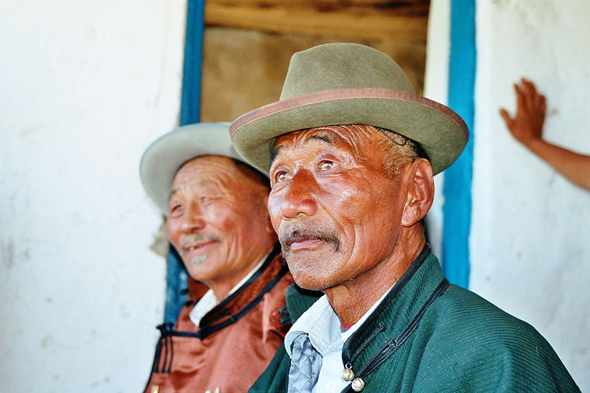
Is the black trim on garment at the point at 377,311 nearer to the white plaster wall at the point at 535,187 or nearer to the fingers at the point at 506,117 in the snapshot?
the white plaster wall at the point at 535,187

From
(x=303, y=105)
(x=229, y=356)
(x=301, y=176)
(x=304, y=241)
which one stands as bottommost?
(x=229, y=356)

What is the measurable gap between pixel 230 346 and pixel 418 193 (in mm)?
1169

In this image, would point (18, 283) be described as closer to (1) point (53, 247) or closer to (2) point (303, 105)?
(1) point (53, 247)

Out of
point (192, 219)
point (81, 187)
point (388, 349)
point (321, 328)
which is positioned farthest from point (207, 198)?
point (388, 349)

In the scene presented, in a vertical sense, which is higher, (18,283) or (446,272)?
(446,272)

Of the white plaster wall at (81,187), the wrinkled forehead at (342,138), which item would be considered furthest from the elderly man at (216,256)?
the wrinkled forehead at (342,138)

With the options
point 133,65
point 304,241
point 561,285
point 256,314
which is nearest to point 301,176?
point 304,241

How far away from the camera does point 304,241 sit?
1.94 m

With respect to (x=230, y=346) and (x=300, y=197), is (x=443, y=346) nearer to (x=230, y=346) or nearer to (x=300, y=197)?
(x=300, y=197)

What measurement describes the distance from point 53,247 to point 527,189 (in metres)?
2.52

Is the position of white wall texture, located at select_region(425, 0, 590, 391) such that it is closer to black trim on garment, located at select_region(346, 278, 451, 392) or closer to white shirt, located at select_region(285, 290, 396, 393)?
white shirt, located at select_region(285, 290, 396, 393)

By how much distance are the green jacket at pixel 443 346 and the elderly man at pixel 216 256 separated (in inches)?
34.8

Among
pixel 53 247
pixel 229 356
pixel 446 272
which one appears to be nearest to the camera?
pixel 229 356

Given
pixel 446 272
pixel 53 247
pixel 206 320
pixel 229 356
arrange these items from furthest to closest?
pixel 53 247 < pixel 446 272 < pixel 206 320 < pixel 229 356
